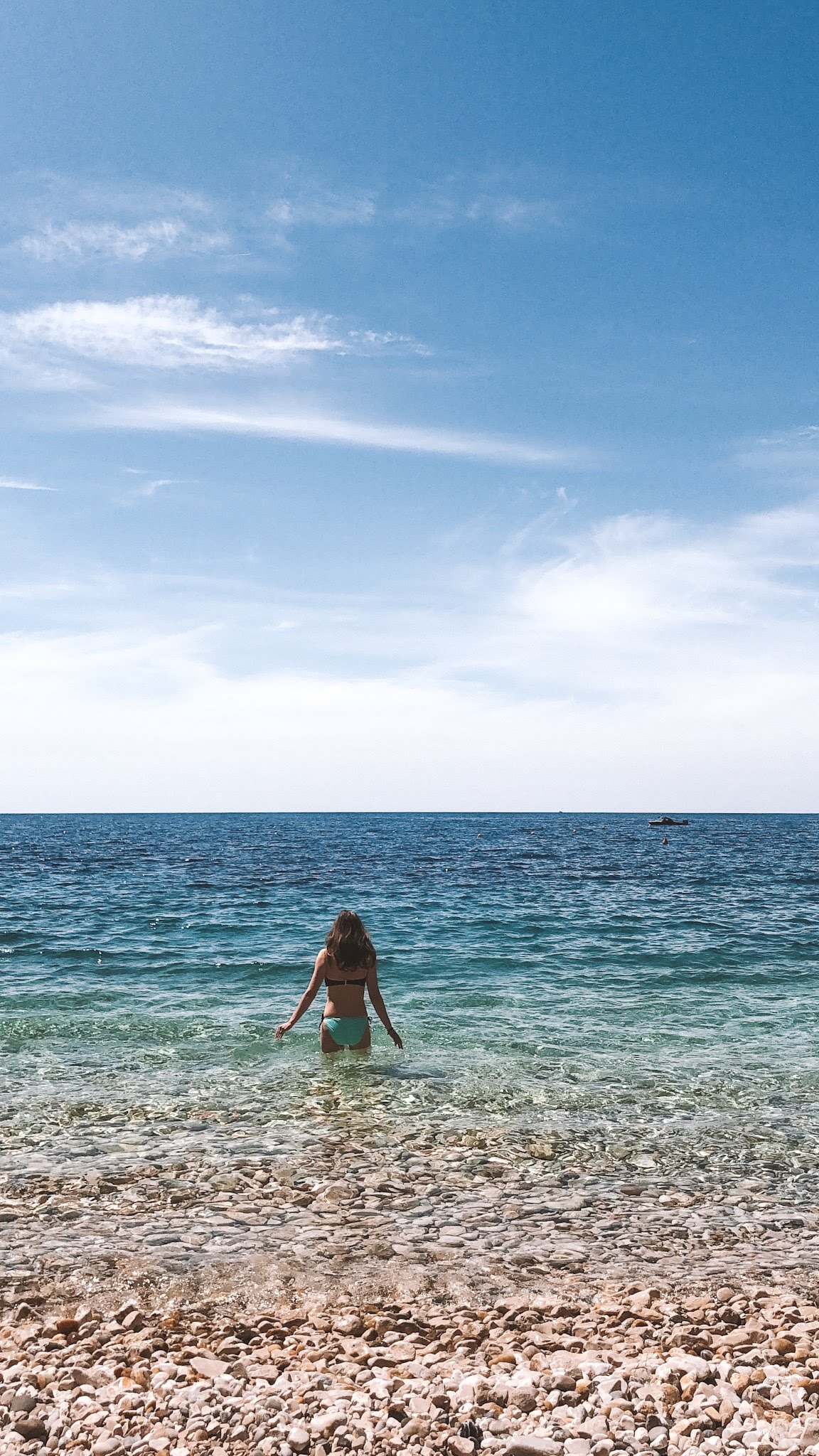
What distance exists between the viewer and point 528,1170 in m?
8.96

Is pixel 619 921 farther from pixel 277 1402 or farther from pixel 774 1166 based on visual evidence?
pixel 277 1402

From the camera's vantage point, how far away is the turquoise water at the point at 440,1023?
1009 cm

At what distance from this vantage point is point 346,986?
12477 millimetres

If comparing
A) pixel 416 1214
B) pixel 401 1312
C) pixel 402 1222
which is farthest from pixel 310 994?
pixel 401 1312

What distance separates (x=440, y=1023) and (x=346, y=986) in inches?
151

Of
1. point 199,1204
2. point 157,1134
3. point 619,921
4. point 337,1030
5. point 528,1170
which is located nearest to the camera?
point 199,1204

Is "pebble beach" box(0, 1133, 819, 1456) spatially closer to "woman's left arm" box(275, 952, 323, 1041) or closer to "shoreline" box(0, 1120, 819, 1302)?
"shoreline" box(0, 1120, 819, 1302)

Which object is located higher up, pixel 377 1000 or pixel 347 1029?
pixel 377 1000

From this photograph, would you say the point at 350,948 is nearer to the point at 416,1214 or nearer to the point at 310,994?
the point at 310,994

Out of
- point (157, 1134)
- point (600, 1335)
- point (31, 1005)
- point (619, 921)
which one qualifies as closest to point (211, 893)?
point (619, 921)

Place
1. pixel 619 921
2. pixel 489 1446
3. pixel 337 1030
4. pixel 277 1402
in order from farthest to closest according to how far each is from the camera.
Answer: pixel 619 921 < pixel 337 1030 < pixel 277 1402 < pixel 489 1446

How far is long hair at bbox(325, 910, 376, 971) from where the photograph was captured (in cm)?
1222

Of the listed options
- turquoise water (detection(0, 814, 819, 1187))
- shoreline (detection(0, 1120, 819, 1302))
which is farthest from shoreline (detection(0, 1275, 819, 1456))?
turquoise water (detection(0, 814, 819, 1187))

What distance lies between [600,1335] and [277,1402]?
2.17m
